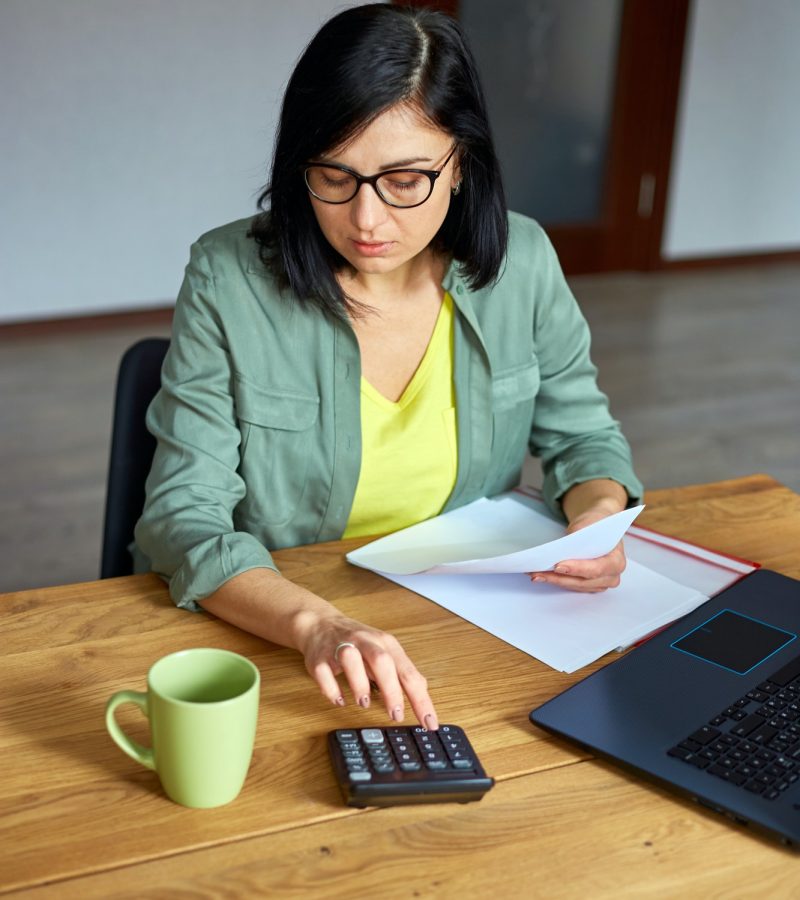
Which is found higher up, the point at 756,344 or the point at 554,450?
the point at 554,450

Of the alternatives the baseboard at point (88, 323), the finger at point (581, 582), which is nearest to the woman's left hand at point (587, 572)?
the finger at point (581, 582)

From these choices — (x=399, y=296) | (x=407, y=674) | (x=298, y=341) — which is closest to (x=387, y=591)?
(x=407, y=674)

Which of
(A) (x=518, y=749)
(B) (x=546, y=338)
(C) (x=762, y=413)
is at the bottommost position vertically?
(C) (x=762, y=413)

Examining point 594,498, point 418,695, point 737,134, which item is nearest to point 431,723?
point 418,695

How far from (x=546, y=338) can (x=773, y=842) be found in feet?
2.78

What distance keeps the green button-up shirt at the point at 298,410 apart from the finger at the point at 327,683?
0.20 m

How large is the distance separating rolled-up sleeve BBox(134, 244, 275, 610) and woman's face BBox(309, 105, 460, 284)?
19 cm

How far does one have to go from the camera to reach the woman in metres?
1.25

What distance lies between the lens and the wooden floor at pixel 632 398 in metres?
3.17

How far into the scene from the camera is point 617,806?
3.05 ft

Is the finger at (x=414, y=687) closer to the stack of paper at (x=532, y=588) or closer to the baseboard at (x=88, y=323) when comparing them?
the stack of paper at (x=532, y=588)

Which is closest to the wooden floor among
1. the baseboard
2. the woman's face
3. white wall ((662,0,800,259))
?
the baseboard

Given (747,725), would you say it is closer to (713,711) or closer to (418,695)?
(713,711)

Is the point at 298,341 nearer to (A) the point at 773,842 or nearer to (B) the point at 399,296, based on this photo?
(B) the point at 399,296
